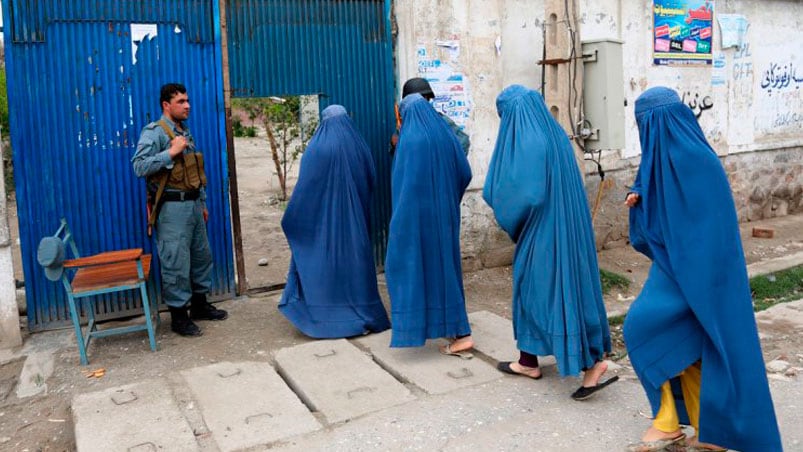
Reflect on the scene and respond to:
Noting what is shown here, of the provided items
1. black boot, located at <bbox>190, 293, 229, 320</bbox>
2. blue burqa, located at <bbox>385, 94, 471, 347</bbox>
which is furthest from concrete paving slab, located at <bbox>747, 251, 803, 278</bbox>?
black boot, located at <bbox>190, 293, 229, 320</bbox>

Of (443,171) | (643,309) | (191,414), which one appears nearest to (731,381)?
(643,309)

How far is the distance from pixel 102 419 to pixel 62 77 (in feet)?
7.86

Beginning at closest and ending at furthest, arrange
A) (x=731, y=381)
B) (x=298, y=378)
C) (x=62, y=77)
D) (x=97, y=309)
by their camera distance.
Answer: (x=731, y=381) < (x=298, y=378) < (x=62, y=77) < (x=97, y=309)

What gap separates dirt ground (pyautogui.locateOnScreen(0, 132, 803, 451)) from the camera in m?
3.91

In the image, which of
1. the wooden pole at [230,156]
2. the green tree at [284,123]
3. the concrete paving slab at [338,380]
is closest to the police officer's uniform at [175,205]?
the wooden pole at [230,156]

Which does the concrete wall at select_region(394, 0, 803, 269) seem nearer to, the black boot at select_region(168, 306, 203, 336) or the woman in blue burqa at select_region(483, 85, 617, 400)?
the woman in blue burqa at select_region(483, 85, 617, 400)

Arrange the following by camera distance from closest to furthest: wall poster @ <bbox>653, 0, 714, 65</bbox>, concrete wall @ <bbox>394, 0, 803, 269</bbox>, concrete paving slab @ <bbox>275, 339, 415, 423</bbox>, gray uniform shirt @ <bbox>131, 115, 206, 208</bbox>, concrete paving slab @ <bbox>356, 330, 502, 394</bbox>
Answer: concrete paving slab @ <bbox>275, 339, 415, 423</bbox> < concrete paving slab @ <bbox>356, 330, 502, 394</bbox> < gray uniform shirt @ <bbox>131, 115, 206, 208</bbox> < concrete wall @ <bbox>394, 0, 803, 269</bbox> < wall poster @ <bbox>653, 0, 714, 65</bbox>

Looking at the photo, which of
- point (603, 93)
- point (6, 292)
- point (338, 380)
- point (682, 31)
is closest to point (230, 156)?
point (6, 292)

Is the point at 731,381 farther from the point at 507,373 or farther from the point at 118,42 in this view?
the point at 118,42

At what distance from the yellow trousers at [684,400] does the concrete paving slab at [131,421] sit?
2.02 m

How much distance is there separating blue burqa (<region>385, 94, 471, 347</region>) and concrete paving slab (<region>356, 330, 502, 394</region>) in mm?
149

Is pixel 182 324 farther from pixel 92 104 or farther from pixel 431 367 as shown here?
pixel 431 367

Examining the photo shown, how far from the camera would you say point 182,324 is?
501cm

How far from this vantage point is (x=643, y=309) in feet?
9.92
